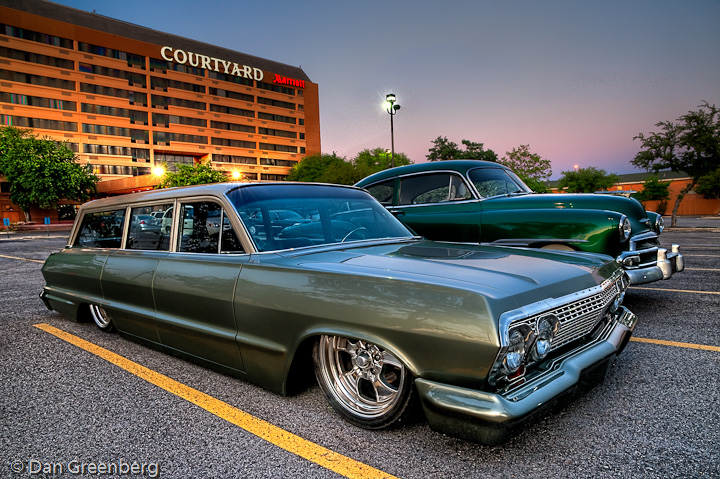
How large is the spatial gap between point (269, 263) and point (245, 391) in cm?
97

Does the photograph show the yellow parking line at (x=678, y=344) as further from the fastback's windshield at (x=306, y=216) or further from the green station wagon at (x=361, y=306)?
the fastback's windshield at (x=306, y=216)

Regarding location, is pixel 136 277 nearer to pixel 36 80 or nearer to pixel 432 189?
pixel 432 189

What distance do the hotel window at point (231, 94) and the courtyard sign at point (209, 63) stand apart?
3.06 meters

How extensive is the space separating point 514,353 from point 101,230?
3967mm

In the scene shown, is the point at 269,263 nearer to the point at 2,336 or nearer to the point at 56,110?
the point at 2,336

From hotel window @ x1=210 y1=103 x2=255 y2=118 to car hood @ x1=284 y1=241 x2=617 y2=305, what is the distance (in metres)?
75.6

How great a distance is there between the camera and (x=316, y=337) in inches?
95.8

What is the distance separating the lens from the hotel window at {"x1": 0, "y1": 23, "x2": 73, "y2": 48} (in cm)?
5249

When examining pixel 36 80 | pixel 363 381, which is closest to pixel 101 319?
pixel 363 381

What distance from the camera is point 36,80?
177ft

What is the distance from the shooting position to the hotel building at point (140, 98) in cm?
5359

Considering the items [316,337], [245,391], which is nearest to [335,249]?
[316,337]

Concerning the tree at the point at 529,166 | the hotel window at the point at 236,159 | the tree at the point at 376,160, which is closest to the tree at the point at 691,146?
the tree at the point at 529,166

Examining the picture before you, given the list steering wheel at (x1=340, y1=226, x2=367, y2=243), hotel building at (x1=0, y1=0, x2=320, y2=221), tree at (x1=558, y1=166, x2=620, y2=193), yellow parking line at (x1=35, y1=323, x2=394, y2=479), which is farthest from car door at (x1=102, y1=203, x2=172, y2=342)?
tree at (x1=558, y1=166, x2=620, y2=193)
